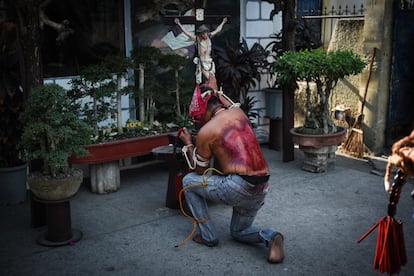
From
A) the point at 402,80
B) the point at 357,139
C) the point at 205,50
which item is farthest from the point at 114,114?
the point at 402,80

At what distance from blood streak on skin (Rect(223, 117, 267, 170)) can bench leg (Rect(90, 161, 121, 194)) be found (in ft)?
9.34

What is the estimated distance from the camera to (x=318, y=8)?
14484 millimetres

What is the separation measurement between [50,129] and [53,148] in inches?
9.5

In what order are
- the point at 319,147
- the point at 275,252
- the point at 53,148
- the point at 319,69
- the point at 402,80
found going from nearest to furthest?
the point at 275,252 < the point at 53,148 < the point at 319,69 < the point at 319,147 < the point at 402,80

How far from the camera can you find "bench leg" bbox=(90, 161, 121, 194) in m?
7.57

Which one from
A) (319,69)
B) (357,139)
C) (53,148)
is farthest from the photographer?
(357,139)

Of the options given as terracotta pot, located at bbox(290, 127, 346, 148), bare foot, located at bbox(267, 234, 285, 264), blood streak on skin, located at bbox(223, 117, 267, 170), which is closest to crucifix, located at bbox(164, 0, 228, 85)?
terracotta pot, located at bbox(290, 127, 346, 148)

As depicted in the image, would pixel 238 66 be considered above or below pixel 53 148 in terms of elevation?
above

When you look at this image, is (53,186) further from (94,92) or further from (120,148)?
(94,92)

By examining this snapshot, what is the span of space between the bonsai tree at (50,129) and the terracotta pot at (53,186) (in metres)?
0.15

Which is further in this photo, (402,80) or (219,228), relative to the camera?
(402,80)

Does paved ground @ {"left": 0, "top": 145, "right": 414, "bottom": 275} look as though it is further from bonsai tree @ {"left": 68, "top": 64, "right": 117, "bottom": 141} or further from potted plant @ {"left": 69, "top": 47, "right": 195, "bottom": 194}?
bonsai tree @ {"left": 68, "top": 64, "right": 117, "bottom": 141}

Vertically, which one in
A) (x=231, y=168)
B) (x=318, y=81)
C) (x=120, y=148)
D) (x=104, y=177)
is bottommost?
(x=104, y=177)

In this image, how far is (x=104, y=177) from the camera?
25.0 feet
